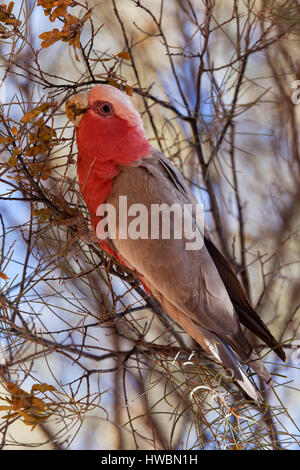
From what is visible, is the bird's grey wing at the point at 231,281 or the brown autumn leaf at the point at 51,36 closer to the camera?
the brown autumn leaf at the point at 51,36

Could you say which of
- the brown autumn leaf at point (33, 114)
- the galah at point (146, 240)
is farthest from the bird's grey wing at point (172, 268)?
the brown autumn leaf at point (33, 114)

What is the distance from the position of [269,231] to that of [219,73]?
1.26 ft

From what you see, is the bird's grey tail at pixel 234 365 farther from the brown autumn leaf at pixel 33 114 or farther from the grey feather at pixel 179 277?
the brown autumn leaf at pixel 33 114

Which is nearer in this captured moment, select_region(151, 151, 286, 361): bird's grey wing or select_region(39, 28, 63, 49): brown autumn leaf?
select_region(39, 28, 63, 49): brown autumn leaf

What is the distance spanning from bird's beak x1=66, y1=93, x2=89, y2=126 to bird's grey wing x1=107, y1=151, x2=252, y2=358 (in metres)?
0.08

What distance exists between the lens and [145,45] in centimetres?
119

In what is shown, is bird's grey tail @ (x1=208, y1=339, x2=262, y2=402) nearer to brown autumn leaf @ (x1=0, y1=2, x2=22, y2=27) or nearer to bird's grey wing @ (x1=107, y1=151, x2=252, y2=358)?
bird's grey wing @ (x1=107, y1=151, x2=252, y2=358)

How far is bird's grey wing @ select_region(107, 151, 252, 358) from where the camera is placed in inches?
24.5

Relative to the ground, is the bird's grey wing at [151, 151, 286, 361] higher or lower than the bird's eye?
lower

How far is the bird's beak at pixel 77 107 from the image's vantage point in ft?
2.03

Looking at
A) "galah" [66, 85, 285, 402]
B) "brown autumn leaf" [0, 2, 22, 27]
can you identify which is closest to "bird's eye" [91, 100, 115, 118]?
"galah" [66, 85, 285, 402]

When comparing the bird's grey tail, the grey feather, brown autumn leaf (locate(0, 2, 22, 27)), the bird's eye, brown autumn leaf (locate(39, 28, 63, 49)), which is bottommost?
the bird's grey tail

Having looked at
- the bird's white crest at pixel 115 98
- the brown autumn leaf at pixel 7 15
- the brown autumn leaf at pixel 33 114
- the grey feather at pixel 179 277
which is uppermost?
the brown autumn leaf at pixel 7 15

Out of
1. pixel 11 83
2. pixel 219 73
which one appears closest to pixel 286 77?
pixel 219 73
